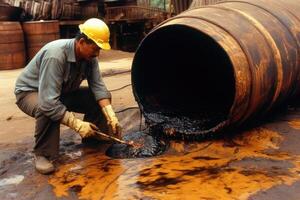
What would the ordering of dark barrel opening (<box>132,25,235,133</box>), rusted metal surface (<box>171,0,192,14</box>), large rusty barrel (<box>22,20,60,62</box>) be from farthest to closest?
rusted metal surface (<box>171,0,192,14</box>), large rusty barrel (<box>22,20,60,62</box>), dark barrel opening (<box>132,25,235,133</box>)

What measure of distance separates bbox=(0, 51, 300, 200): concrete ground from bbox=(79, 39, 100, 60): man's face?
99 cm

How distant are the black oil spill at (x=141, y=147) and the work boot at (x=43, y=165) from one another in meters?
0.66

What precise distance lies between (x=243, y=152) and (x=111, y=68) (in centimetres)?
732

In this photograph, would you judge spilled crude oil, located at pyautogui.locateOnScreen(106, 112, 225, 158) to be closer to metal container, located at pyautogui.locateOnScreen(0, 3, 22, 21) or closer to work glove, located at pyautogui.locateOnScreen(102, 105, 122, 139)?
work glove, located at pyautogui.locateOnScreen(102, 105, 122, 139)

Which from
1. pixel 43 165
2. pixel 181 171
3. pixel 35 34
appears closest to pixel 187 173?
pixel 181 171

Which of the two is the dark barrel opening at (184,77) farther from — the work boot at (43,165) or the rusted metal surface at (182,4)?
the rusted metal surface at (182,4)

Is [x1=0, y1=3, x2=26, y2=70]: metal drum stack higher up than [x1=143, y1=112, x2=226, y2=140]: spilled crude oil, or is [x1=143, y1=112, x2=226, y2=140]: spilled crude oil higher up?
[x1=0, y1=3, x2=26, y2=70]: metal drum stack

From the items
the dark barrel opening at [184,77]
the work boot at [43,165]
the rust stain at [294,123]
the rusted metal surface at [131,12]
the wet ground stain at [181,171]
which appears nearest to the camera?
the wet ground stain at [181,171]

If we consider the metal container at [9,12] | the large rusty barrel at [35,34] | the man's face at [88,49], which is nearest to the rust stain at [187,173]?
the man's face at [88,49]

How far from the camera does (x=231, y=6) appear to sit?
5.05 meters

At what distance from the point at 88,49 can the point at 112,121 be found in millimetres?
785

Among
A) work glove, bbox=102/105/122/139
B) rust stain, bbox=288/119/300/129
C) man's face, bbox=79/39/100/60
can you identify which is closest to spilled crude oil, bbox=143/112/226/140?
work glove, bbox=102/105/122/139

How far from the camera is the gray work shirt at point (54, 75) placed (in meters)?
3.99

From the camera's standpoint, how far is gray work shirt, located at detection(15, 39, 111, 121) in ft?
Answer: 13.1
